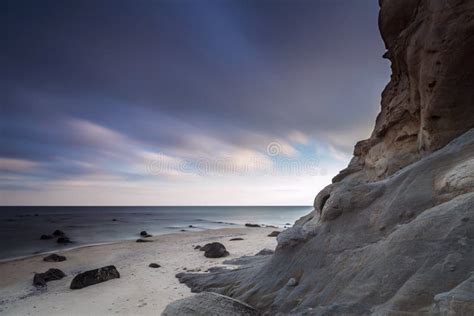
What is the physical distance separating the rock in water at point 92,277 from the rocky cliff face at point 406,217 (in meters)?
5.16

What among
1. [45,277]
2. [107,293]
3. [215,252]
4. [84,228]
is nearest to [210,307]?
[107,293]

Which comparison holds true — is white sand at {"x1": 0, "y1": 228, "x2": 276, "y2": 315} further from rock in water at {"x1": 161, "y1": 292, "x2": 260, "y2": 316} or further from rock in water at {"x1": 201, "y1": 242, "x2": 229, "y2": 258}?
rock in water at {"x1": 161, "y1": 292, "x2": 260, "y2": 316}

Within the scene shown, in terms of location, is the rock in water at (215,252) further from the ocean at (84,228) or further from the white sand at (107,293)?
the ocean at (84,228)

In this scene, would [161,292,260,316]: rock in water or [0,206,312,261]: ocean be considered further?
[0,206,312,261]: ocean

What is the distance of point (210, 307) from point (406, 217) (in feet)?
17.0

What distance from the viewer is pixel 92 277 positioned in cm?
1387

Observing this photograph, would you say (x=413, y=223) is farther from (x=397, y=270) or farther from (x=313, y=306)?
(x=313, y=306)

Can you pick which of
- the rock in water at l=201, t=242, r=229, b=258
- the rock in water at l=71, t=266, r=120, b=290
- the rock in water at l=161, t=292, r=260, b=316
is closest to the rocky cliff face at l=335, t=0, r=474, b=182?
the rock in water at l=161, t=292, r=260, b=316

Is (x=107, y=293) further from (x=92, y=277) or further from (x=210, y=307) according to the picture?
(x=210, y=307)

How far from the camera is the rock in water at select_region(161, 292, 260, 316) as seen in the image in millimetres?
7130

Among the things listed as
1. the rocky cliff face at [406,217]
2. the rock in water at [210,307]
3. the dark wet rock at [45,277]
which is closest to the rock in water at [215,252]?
the rocky cliff face at [406,217]

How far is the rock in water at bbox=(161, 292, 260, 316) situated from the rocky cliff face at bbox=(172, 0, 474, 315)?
941mm

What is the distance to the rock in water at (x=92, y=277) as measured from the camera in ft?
44.4

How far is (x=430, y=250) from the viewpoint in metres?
5.35
